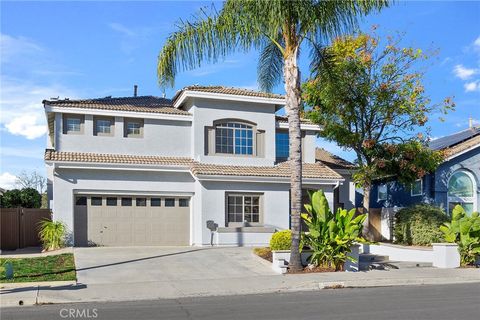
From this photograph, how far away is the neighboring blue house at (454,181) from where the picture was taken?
78.4 feet

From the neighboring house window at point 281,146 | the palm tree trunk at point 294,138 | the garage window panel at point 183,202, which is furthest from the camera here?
the neighboring house window at point 281,146

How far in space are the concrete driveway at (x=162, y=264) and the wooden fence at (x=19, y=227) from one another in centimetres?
403

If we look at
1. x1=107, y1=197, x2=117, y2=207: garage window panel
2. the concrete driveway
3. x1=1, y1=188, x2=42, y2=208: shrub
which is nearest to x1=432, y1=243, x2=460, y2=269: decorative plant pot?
the concrete driveway

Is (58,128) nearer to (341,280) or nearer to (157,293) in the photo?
(157,293)

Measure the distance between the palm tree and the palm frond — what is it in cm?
183

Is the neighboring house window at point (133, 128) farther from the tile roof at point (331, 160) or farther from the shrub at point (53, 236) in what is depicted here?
the tile roof at point (331, 160)

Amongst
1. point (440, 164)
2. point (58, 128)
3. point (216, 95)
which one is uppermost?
point (216, 95)

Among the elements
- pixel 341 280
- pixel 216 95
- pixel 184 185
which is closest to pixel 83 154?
pixel 184 185

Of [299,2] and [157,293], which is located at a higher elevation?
[299,2]

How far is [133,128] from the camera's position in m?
23.1

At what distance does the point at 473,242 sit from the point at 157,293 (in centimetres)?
1158

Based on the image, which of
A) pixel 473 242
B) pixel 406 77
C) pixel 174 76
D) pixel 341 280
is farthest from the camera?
pixel 406 77

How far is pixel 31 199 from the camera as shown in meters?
25.7

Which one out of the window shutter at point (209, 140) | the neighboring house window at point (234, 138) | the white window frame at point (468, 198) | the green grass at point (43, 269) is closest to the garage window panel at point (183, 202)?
the window shutter at point (209, 140)
